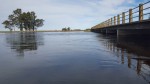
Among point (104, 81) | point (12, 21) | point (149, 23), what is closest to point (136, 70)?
point (104, 81)

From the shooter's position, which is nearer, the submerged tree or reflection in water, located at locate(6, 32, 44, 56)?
reflection in water, located at locate(6, 32, 44, 56)

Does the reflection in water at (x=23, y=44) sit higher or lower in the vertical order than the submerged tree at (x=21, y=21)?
lower

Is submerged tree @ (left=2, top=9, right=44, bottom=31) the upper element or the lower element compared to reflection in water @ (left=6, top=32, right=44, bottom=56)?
upper

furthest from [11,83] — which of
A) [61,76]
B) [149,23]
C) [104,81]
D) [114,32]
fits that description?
[114,32]

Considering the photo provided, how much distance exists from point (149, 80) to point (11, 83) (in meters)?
3.31

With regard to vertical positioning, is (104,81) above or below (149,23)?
below

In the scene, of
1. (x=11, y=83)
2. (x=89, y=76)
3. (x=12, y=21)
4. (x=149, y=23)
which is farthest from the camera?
(x=12, y=21)

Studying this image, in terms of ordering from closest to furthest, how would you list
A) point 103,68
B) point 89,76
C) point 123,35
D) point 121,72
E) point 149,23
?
point 89,76 < point 121,72 < point 103,68 < point 149,23 < point 123,35

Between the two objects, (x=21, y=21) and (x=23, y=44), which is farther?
(x=21, y=21)

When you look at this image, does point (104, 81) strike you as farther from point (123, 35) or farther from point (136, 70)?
point (123, 35)

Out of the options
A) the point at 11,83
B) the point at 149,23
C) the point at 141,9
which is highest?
the point at 141,9

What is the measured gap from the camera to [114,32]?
119ft

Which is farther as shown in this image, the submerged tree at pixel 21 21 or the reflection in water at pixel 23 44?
the submerged tree at pixel 21 21

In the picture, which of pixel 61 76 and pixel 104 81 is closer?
pixel 104 81
